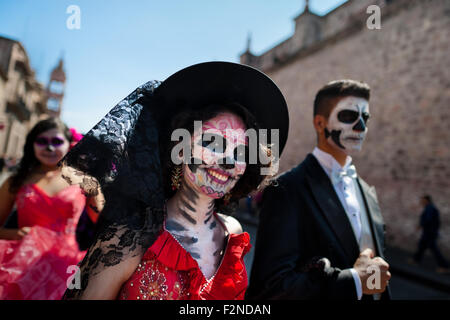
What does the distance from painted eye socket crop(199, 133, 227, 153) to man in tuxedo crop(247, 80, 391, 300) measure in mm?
708

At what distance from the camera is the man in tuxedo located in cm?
165

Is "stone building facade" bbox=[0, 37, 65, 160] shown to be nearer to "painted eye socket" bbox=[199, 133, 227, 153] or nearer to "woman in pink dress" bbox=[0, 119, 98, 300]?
"woman in pink dress" bbox=[0, 119, 98, 300]

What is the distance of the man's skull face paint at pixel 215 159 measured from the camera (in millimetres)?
1370

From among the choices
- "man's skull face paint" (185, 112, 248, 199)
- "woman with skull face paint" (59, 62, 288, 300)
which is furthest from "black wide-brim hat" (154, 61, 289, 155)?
"man's skull face paint" (185, 112, 248, 199)

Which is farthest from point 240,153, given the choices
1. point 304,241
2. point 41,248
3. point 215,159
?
point 41,248

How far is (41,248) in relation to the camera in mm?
2168

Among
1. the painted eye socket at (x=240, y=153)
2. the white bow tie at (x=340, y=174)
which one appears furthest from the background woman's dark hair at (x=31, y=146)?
the white bow tie at (x=340, y=174)

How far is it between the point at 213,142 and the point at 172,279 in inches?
26.2

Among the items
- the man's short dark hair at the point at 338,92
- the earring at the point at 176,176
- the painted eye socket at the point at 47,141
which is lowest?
the earring at the point at 176,176

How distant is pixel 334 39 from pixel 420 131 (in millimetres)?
5518

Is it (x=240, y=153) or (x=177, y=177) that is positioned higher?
(x=240, y=153)

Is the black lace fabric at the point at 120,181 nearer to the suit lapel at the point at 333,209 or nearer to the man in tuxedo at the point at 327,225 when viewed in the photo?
the man in tuxedo at the point at 327,225

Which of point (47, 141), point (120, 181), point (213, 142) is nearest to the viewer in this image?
point (120, 181)

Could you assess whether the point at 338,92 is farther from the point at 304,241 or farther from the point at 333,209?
the point at 304,241
